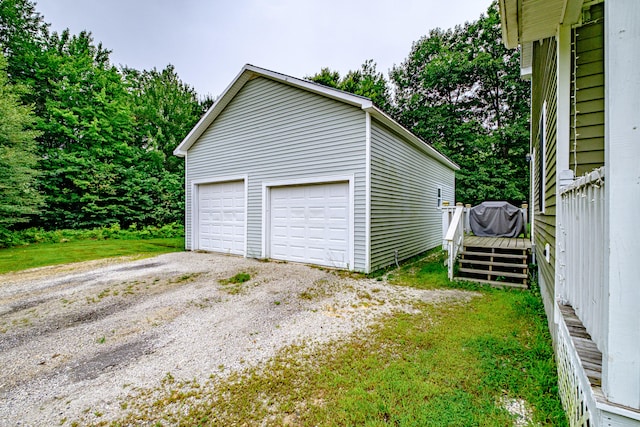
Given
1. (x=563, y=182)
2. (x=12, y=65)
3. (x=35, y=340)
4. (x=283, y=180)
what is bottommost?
(x=35, y=340)

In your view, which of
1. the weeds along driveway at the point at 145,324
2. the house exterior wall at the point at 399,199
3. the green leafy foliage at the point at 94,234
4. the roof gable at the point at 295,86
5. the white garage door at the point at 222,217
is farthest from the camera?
the green leafy foliage at the point at 94,234

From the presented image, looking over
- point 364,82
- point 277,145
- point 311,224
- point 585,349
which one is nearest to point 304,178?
point 311,224

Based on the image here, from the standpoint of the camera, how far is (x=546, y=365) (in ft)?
8.18

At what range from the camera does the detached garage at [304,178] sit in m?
6.36

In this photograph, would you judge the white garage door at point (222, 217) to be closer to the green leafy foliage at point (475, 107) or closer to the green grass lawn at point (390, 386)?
the green grass lawn at point (390, 386)

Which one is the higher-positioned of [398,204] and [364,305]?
[398,204]

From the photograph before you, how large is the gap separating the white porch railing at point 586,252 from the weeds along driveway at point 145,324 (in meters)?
2.32

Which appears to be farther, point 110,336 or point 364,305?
point 364,305

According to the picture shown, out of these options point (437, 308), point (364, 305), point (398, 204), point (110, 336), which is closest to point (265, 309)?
point (364, 305)

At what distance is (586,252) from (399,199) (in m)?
6.23

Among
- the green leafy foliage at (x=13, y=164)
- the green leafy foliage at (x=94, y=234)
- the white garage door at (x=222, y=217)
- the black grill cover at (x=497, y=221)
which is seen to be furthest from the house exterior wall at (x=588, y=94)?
the green leafy foliage at (x=94, y=234)

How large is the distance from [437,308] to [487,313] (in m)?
0.65

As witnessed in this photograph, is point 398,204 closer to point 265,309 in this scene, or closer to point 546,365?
point 265,309

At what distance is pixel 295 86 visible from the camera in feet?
23.7
